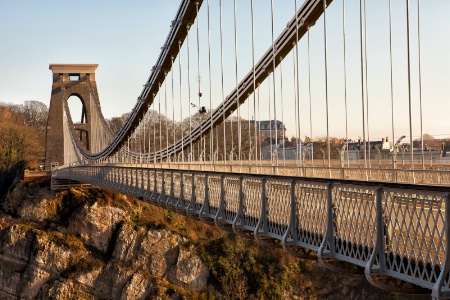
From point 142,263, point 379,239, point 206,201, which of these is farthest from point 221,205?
point 142,263

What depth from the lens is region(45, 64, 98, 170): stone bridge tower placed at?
2585 inches

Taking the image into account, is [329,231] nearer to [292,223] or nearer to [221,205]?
[292,223]

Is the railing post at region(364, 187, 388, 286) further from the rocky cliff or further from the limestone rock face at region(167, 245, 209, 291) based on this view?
the limestone rock face at region(167, 245, 209, 291)

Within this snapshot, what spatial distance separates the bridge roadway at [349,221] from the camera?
8.03 metres

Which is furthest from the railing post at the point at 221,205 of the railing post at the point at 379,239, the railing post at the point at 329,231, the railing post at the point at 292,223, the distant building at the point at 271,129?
the railing post at the point at 379,239

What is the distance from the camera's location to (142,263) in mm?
42781

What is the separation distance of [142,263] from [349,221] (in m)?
33.8

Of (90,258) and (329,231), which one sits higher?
(329,231)

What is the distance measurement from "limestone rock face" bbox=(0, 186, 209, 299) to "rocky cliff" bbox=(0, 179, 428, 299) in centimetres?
6

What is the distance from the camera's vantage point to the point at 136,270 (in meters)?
42.4

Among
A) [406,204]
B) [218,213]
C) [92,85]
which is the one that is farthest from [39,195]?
[406,204]

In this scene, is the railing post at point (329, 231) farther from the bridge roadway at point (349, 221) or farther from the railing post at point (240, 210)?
the railing post at point (240, 210)

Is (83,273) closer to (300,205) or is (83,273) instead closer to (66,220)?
(66,220)

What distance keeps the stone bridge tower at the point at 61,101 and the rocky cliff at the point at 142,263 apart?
1770 cm
